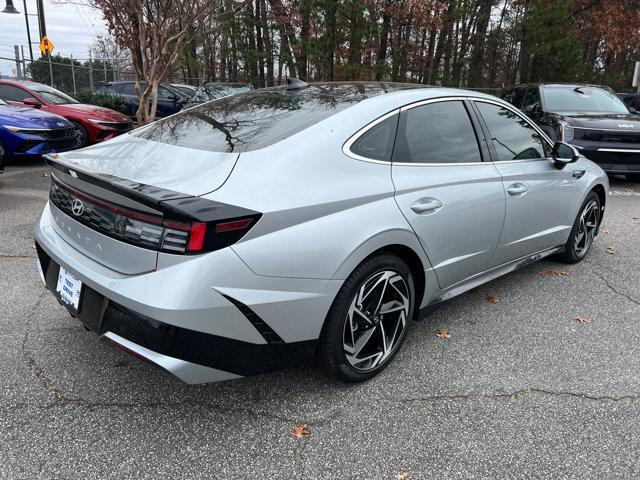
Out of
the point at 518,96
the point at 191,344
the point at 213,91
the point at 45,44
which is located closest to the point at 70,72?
the point at 45,44

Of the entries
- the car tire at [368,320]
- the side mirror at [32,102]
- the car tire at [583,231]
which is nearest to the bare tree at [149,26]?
the side mirror at [32,102]

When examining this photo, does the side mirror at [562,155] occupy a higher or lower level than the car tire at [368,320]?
higher

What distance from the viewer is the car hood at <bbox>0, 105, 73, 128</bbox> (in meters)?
7.64

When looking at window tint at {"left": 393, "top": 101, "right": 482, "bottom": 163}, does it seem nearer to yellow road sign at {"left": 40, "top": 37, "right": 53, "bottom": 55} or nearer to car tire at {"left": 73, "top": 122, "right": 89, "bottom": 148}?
car tire at {"left": 73, "top": 122, "right": 89, "bottom": 148}

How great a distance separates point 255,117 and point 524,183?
199 centimetres

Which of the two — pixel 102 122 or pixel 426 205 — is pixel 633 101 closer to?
Result: pixel 102 122

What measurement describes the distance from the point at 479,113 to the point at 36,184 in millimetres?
6513

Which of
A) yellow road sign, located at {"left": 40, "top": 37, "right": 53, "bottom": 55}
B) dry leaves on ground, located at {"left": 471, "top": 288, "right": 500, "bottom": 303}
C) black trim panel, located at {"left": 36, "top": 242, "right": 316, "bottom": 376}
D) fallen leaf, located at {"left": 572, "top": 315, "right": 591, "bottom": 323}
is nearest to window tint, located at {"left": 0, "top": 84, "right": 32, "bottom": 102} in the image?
yellow road sign, located at {"left": 40, "top": 37, "right": 53, "bottom": 55}

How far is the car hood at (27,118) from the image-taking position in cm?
764

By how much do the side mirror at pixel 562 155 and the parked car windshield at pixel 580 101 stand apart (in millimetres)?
5118

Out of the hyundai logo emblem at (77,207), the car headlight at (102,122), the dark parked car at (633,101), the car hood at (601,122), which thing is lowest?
the car headlight at (102,122)

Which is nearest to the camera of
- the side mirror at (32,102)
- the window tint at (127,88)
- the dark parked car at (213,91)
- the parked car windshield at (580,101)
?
the parked car windshield at (580,101)

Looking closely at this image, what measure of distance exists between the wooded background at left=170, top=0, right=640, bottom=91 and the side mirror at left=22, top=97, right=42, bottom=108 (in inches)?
172

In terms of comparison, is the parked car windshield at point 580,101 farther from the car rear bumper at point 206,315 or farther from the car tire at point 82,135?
the car tire at point 82,135
